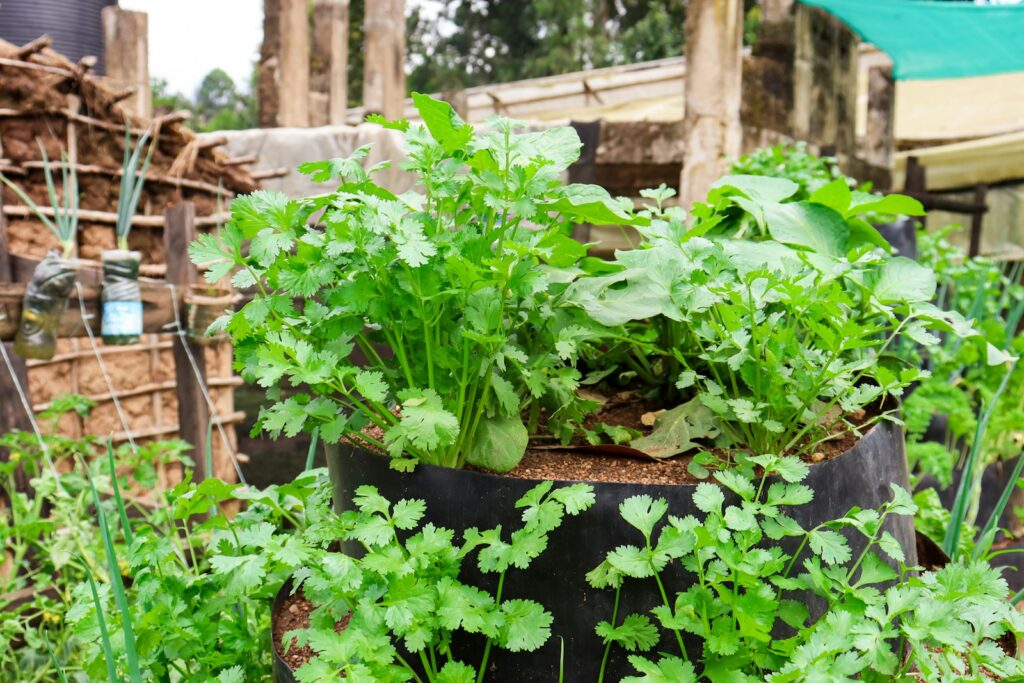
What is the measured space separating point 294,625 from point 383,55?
6.51 m

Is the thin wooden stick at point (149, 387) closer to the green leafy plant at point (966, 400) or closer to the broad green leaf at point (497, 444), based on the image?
the green leafy plant at point (966, 400)

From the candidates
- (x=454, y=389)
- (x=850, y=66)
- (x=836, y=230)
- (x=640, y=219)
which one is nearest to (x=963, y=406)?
(x=836, y=230)

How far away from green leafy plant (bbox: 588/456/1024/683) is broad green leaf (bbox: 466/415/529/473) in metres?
0.13

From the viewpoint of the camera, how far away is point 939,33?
6492 millimetres

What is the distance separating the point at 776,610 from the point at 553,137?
48cm

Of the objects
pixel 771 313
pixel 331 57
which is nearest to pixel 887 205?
pixel 771 313

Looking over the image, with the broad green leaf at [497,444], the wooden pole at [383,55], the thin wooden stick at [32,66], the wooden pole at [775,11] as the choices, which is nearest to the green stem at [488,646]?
the broad green leaf at [497,444]

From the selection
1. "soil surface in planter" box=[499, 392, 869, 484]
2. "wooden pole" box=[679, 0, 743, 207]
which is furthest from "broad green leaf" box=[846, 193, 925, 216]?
"wooden pole" box=[679, 0, 743, 207]

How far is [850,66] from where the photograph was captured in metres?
6.75

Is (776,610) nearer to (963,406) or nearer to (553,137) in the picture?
(553,137)

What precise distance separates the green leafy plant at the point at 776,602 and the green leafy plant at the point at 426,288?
18 centimetres

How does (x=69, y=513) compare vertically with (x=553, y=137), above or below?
below

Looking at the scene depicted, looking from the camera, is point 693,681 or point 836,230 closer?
point 693,681

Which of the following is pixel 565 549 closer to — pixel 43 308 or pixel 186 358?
pixel 43 308
